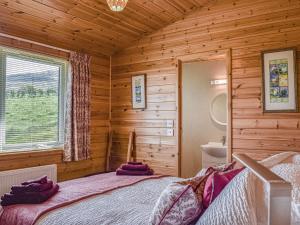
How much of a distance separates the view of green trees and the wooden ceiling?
2.32ft

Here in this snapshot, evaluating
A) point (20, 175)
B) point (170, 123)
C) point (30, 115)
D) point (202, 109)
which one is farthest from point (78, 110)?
point (202, 109)

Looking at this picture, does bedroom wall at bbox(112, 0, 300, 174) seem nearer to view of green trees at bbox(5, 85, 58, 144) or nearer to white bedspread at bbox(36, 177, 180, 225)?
view of green trees at bbox(5, 85, 58, 144)

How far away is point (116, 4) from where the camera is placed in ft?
7.59

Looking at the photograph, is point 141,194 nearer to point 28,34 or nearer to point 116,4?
point 116,4

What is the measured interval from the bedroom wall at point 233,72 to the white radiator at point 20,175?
136cm

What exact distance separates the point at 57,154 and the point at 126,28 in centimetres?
206

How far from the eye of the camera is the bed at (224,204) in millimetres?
705

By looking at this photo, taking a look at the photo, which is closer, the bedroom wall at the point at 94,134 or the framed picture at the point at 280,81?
the framed picture at the point at 280,81

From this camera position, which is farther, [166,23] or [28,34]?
[166,23]

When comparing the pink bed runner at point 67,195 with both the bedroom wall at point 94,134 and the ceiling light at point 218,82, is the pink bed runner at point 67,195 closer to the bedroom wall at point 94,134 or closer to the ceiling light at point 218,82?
the bedroom wall at point 94,134

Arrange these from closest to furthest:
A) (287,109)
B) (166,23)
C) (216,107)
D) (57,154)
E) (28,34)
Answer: (287,109) → (28,34) → (57,154) → (166,23) → (216,107)

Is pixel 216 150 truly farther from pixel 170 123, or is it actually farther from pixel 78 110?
pixel 78 110

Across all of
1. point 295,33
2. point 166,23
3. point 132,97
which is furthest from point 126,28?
point 295,33

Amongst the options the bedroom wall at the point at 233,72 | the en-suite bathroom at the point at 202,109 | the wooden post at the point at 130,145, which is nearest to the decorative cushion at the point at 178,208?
the bedroom wall at the point at 233,72
